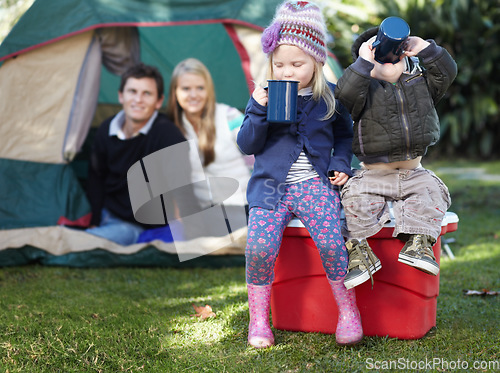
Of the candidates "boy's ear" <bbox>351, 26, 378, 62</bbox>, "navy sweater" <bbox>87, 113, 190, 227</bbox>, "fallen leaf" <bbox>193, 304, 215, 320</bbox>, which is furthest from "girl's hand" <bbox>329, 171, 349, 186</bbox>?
"navy sweater" <bbox>87, 113, 190, 227</bbox>

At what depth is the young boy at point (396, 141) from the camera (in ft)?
6.89

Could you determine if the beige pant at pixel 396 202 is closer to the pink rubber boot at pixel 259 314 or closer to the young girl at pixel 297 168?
the young girl at pixel 297 168

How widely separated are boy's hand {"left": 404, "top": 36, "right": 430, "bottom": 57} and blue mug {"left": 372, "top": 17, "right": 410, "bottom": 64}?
34 mm

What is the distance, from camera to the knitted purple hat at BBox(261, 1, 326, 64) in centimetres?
222

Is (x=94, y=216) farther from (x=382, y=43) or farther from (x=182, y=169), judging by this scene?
(x=382, y=43)

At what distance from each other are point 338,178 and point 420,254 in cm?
44

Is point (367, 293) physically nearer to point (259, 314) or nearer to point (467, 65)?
point (259, 314)

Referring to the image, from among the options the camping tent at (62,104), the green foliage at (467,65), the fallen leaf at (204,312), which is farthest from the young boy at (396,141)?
the green foliage at (467,65)

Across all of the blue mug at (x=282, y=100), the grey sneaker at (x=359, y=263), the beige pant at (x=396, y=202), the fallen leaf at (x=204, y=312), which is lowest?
the fallen leaf at (x=204, y=312)

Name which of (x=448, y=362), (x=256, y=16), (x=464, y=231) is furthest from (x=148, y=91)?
(x=448, y=362)

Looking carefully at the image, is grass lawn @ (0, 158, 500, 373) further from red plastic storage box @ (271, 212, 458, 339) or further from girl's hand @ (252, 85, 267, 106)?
girl's hand @ (252, 85, 267, 106)

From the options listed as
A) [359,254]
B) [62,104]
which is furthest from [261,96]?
[62,104]

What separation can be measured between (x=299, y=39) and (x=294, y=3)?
0.61 ft

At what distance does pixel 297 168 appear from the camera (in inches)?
89.6
